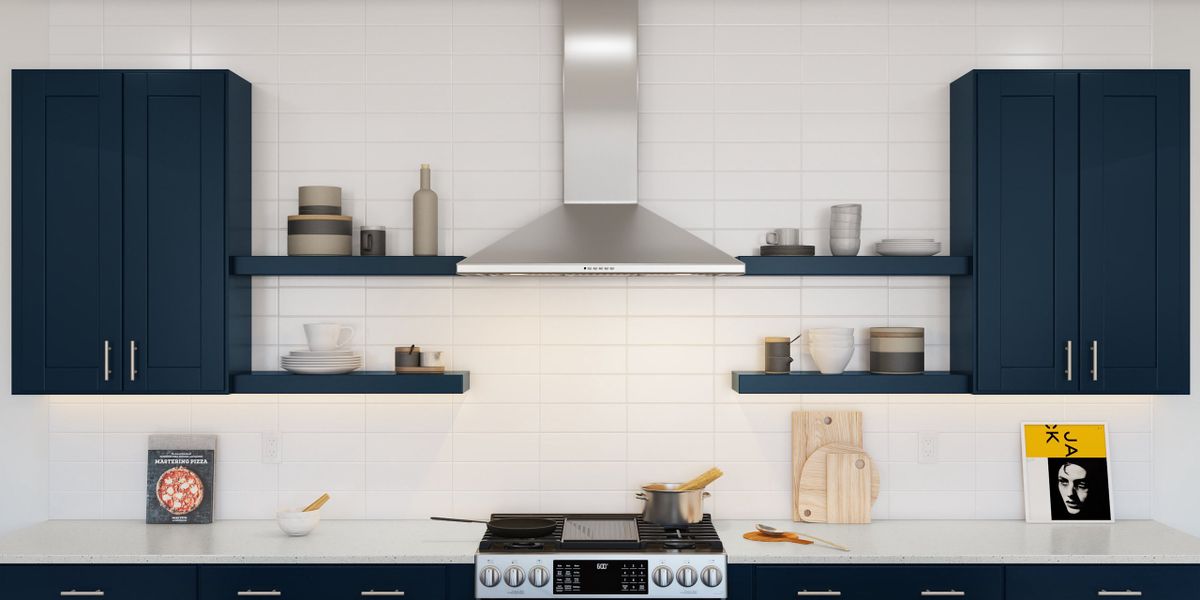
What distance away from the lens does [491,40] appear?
373 centimetres

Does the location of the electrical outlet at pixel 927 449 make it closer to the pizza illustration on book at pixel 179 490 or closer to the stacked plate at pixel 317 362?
the stacked plate at pixel 317 362

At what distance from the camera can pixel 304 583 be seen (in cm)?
316

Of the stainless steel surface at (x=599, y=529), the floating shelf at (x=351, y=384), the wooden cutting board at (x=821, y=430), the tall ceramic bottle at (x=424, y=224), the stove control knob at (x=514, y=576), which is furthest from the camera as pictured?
the wooden cutting board at (x=821, y=430)

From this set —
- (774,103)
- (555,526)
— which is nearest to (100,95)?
(555,526)

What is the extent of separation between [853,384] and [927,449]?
0.54 metres

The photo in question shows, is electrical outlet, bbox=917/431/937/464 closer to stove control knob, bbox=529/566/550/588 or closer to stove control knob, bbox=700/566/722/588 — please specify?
stove control knob, bbox=700/566/722/588

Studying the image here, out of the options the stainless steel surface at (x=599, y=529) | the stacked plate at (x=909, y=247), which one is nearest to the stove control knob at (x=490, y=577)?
the stainless steel surface at (x=599, y=529)

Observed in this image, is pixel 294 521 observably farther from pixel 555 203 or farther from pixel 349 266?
pixel 555 203

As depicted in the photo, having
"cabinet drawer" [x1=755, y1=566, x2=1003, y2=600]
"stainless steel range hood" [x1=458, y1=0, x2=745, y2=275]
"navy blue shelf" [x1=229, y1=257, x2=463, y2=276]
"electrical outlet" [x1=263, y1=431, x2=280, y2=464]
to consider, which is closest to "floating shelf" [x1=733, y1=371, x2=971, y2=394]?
"cabinet drawer" [x1=755, y1=566, x2=1003, y2=600]

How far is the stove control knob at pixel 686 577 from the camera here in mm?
3104

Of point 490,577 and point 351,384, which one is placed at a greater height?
point 351,384

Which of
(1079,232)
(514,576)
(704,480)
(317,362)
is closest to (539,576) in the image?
→ (514,576)

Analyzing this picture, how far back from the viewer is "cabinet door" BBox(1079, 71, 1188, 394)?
3389 millimetres

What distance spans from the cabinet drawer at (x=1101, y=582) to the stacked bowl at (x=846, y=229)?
126 cm
